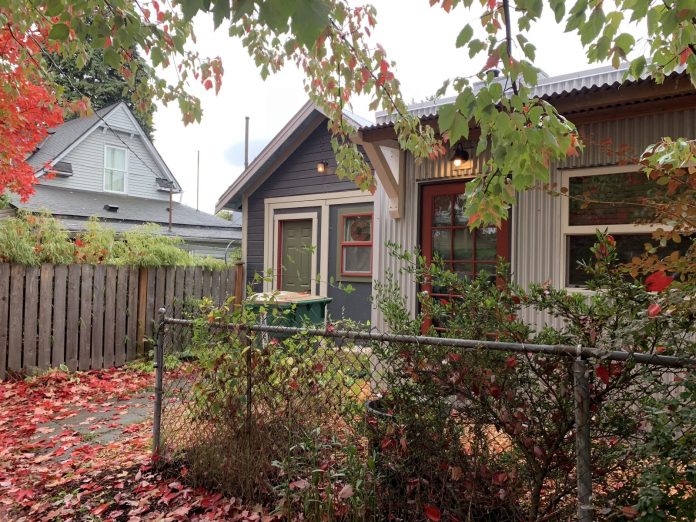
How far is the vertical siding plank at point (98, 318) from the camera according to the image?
6941mm

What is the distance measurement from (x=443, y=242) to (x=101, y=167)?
16361 millimetres

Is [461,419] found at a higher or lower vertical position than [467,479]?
higher

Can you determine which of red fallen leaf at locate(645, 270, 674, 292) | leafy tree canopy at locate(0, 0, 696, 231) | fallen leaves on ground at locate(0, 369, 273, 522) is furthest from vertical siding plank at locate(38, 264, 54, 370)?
red fallen leaf at locate(645, 270, 674, 292)

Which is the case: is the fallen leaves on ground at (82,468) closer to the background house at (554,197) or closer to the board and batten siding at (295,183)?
the background house at (554,197)

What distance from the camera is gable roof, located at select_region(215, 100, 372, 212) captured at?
10.1 metres

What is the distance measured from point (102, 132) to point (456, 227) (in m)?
16.8

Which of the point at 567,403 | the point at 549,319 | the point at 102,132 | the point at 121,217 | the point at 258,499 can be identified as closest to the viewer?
the point at 567,403

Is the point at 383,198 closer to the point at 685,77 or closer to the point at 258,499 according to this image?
the point at 685,77

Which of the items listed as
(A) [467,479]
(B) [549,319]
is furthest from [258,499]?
(B) [549,319]

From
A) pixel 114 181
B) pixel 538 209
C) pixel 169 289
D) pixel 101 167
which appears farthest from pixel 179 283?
pixel 114 181

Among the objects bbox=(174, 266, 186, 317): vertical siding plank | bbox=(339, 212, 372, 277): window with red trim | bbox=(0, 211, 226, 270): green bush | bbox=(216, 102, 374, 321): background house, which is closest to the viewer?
bbox=(0, 211, 226, 270): green bush

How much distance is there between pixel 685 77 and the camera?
3736 mm

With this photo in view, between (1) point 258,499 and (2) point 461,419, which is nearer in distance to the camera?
(2) point 461,419

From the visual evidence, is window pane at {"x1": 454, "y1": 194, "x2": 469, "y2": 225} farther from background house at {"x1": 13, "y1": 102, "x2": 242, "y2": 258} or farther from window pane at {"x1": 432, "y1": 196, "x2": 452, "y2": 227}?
background house at {"x1": 13, "y1": 102, "x2": 242, "y2": 258}
